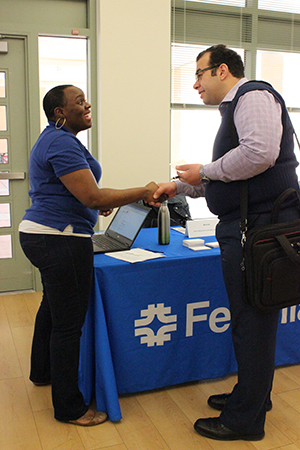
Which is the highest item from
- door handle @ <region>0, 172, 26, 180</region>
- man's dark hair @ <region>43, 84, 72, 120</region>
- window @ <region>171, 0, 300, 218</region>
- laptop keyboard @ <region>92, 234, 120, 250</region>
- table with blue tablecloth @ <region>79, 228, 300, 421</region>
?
window @ <region>171, 0, 300, 218</region>

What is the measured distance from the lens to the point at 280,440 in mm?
1859

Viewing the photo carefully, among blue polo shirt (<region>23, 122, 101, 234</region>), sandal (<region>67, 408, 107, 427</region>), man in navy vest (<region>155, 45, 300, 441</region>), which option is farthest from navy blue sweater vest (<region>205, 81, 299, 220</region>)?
sandal (<region>67, 408, 107, 427</region>)

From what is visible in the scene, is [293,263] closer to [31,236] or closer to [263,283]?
[263,283]

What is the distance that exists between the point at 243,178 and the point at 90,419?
1250 millimetres

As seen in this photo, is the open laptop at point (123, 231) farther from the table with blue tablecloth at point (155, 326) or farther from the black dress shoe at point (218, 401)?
the black dress shoe at point (218, 401)

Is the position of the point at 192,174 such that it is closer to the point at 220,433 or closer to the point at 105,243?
the point at 105,243

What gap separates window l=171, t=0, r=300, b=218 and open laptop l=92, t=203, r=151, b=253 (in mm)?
1819

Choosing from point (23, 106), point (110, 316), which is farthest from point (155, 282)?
point (23, 106)

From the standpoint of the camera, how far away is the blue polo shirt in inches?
69.5

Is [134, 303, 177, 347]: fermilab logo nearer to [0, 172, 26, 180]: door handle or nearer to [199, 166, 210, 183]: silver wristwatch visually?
[199, 166, 210, 183]: silver wristwatch

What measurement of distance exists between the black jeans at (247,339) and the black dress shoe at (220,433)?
27mm

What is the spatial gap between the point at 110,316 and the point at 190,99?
2.89 meters

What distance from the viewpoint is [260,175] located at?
5.41 feet

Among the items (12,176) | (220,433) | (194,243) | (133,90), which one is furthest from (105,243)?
(133,90)
